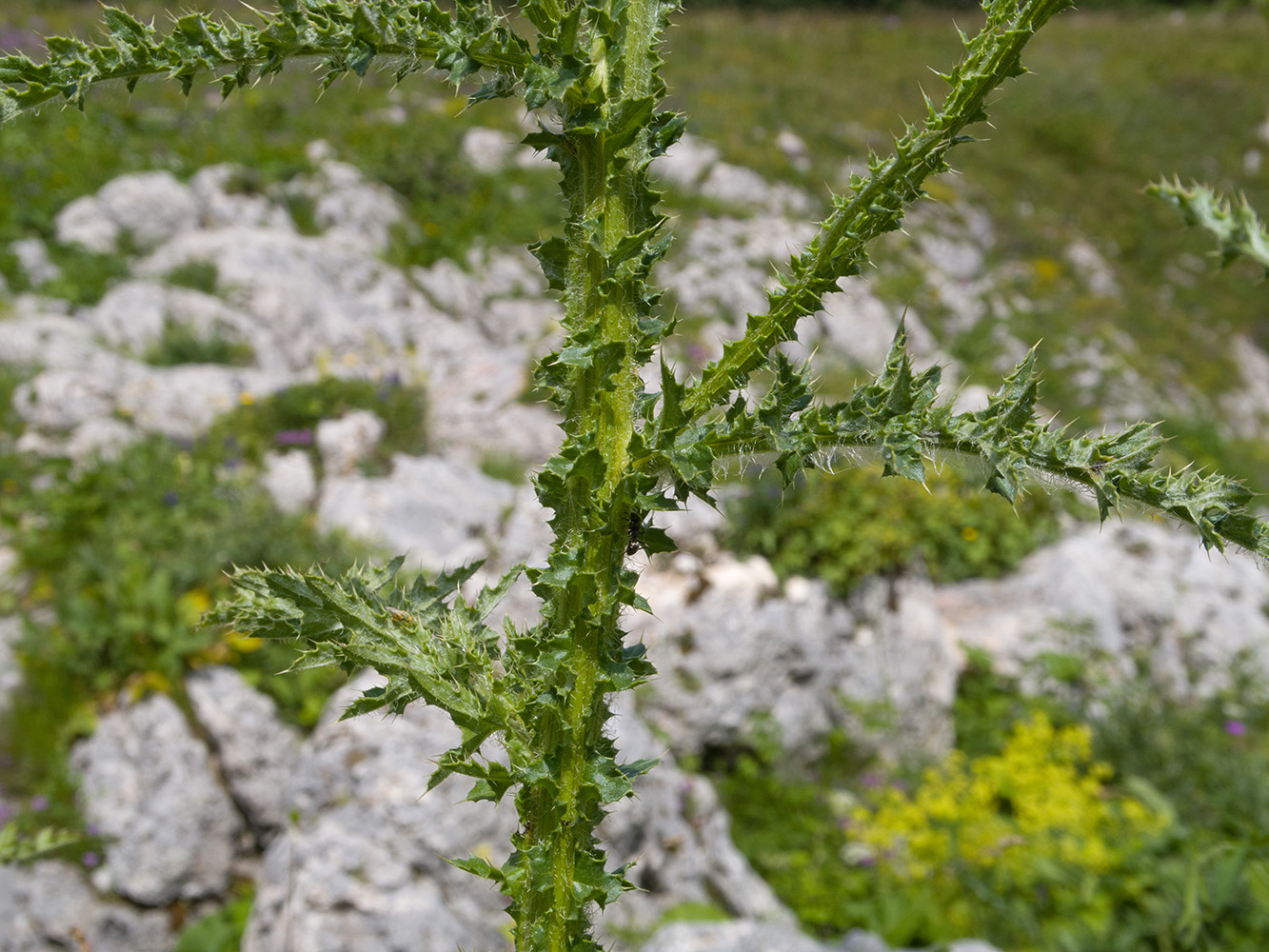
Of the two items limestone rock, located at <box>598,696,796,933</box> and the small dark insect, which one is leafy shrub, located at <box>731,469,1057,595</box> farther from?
the small dark insect

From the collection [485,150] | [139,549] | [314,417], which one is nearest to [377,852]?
[139,549]

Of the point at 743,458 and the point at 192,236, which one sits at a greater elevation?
the point at 192,236

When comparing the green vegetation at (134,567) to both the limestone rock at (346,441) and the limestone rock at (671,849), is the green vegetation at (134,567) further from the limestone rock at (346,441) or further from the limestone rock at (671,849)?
the limestone rock at (671,849)

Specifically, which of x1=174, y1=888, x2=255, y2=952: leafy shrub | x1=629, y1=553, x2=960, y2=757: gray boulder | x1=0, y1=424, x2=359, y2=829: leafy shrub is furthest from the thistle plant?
x1=629, y1=553, x2=960, y2=757: gray boulder

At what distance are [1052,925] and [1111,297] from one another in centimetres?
1434

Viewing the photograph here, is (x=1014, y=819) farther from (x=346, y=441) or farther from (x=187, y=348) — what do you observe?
(x=187, y=348)

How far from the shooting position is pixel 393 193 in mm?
11828

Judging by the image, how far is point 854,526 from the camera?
6.93m

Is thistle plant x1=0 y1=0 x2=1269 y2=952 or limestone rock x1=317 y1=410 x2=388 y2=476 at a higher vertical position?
limestone rock x1=317 y1=410 x2=388 y2=476

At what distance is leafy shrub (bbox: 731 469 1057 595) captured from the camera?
6.75m

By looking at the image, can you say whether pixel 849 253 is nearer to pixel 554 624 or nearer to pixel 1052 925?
pixel 554 624

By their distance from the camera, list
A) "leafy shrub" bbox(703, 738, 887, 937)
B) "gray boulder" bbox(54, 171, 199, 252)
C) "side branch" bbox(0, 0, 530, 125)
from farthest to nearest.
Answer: "gray boulder" bbox(54, 171, 199, 252)
"leafy shrub" bbox(703, 738, 887, 937)
"side branch" bbox(0, 0, 530, 125)

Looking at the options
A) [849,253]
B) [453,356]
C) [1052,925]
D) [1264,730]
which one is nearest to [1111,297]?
[1264,730]

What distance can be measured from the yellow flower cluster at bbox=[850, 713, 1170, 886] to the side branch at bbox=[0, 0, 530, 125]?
17.4ft
